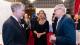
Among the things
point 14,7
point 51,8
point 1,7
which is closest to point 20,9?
point 14,7

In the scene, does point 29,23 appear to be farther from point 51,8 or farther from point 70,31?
point 70,31

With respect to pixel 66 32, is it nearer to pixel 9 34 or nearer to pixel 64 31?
pixel 64 31

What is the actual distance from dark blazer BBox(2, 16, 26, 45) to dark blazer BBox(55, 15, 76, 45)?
470mm

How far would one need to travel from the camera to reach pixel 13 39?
2717mm

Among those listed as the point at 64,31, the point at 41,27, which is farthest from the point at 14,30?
the point at 41,27

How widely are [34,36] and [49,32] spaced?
35 centimetres

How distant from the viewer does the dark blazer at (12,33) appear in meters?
2.69

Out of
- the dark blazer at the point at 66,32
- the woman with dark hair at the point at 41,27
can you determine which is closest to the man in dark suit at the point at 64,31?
the dark blazer at the point at 66,32

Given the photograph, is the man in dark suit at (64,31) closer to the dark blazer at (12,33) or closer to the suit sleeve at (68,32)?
the suit sleeve at (68,32)

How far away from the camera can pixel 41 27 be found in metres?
5.00

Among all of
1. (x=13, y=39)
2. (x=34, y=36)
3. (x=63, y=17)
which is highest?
(x=63, y=17)

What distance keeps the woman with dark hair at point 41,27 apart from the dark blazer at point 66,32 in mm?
2103

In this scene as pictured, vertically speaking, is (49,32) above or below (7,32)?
below

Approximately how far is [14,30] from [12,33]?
5cm
